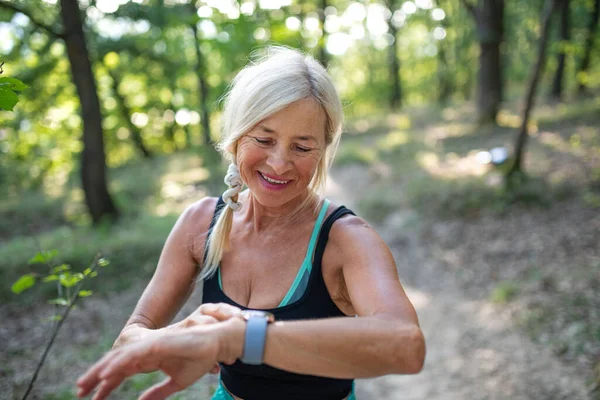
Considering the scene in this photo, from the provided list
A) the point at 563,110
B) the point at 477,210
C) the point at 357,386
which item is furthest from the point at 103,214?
the point at 563,110

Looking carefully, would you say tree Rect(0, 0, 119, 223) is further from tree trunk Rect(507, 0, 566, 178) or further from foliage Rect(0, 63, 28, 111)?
tree trunk Rect(507, 0, 566, 178)

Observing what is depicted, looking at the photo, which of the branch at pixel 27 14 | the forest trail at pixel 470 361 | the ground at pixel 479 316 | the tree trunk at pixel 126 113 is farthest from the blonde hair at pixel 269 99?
the tree trunk at pixel 126 113

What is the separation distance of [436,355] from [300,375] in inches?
157

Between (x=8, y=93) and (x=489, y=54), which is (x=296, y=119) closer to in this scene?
(x=8, y=93)

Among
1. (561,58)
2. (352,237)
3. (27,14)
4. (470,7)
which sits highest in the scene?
(470,7)

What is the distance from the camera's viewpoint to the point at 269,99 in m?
1.77

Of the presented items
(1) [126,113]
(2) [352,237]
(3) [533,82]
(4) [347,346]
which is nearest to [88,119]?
(2) [352,237]

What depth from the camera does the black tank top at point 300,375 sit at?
5.90ft

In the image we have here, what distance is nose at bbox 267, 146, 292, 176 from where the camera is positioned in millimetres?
1816

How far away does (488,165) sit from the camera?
9.81m

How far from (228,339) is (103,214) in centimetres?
841

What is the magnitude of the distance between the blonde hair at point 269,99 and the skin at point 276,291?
0.05 m

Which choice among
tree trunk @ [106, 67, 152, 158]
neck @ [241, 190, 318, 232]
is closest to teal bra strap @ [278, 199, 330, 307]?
neck @ [241, 190, 318, 232]

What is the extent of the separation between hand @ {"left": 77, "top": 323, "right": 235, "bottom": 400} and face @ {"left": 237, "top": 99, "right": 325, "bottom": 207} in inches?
28.7
